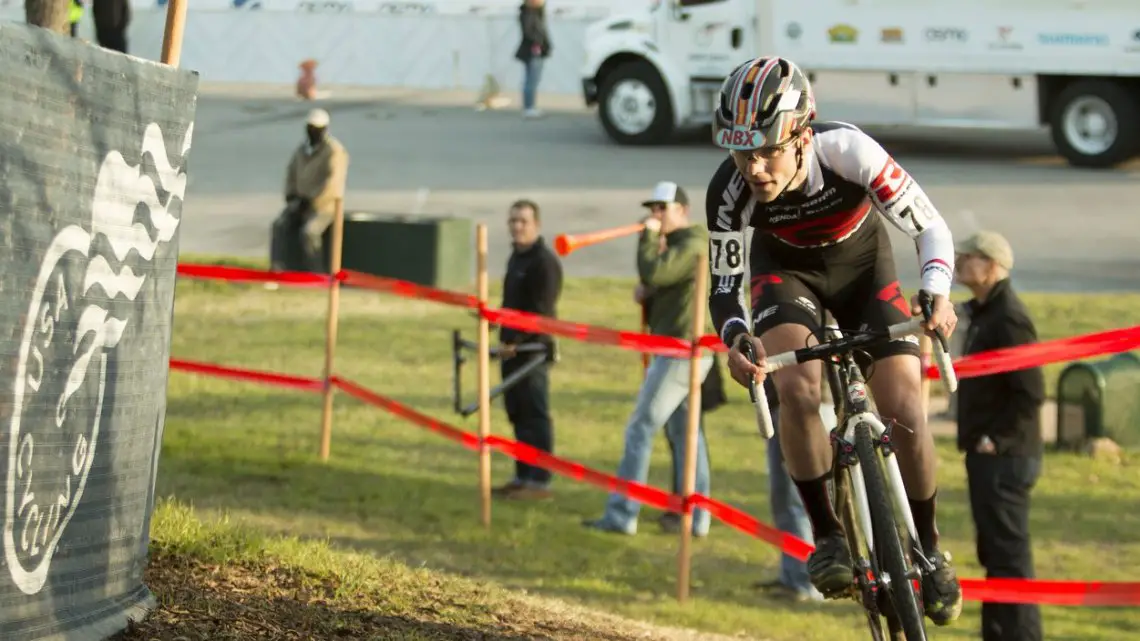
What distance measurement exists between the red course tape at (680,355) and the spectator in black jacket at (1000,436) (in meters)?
0.15

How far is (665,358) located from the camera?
34.6ft

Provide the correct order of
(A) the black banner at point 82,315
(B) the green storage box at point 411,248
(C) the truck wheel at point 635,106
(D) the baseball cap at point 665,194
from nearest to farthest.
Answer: (A) the black banner at point 82,315
(D) the baseball cap at point 665,194
(B) the green storage box at point 411,248
(C) the truck wheel at point 635,106

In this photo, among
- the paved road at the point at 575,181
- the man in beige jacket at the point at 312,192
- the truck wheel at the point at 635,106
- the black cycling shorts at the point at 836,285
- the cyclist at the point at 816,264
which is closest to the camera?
the cyclist at the point at 816,264

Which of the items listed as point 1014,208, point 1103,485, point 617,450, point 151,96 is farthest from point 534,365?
point 1014,208

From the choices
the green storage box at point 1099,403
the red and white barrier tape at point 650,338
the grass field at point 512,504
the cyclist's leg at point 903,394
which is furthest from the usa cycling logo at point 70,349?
the green storage box at point 1099,403

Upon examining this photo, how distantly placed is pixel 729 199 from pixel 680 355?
3.53 m

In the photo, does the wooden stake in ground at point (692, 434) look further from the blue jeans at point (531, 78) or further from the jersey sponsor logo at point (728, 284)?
the blue jeans at point (531, 78)

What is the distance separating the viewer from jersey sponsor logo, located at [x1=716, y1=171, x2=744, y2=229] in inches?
243

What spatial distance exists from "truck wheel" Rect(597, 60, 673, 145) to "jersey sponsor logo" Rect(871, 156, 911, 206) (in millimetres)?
20492

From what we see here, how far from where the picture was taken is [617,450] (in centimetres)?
1277

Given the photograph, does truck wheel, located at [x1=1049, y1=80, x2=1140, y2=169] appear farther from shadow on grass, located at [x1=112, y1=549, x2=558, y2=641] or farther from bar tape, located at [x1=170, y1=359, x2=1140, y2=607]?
shadow on grass, located at [x1=112, y1=549, x2=558, y2=641]

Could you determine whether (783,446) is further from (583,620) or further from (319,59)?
(319,59)

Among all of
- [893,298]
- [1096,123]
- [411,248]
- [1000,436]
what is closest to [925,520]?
[893,298]

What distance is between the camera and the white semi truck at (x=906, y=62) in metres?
23.5
